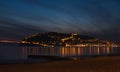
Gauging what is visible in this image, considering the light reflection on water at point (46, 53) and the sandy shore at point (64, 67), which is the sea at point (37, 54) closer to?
the light reflection on water at point (46, 53)

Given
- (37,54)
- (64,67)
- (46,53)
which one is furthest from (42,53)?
(64,67)

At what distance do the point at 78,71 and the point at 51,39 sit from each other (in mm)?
167673

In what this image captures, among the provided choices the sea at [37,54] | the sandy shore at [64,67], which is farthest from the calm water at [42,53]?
the sandy shore at [64,67]

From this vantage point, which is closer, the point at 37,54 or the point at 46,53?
the point at 37,54

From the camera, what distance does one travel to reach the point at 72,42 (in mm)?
180375

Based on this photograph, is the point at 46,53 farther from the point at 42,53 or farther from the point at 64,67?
the point at 64,67

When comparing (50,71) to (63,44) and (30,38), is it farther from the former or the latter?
(30,38)

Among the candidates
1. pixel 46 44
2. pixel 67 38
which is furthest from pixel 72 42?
pixel 46 44

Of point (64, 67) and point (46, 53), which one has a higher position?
point (64, 67)

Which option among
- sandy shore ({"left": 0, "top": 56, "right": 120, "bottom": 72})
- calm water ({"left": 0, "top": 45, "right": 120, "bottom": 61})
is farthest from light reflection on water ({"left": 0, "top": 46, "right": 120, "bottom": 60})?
sandy shore ({"left": 0, "top": 56, "right": 120, "bottom": 72})

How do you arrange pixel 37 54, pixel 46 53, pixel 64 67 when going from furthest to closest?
pixel 46 53 < pixel 37 54 < pixel 64 67

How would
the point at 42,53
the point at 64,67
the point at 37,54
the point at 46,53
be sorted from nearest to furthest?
the point at 64,67 < the point at 37,54 < the point at 46,53 < the point at 42,53

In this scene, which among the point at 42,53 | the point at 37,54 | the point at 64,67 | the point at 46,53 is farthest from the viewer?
the point at 42,53

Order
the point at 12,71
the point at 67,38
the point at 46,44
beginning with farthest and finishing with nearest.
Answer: the point at 46,44 < the point at 67,38 < the point at 12,71
